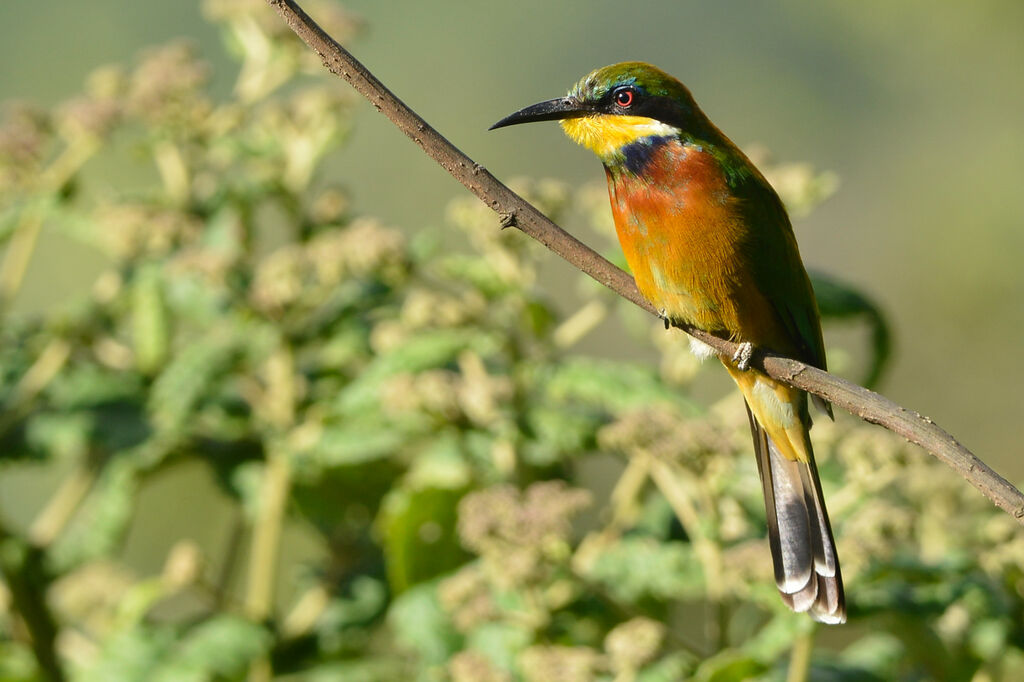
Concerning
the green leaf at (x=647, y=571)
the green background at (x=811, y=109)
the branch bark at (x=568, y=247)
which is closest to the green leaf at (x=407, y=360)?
the green leaf at (x=647, y=571)

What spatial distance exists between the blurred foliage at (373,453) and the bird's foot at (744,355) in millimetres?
140

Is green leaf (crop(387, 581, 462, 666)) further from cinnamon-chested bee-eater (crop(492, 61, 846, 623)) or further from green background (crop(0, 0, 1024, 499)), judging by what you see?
green background (crop(0, 0, 1024, 499))

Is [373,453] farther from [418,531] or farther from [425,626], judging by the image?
[425,626]

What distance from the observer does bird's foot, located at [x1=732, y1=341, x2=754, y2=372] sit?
78.4 inches

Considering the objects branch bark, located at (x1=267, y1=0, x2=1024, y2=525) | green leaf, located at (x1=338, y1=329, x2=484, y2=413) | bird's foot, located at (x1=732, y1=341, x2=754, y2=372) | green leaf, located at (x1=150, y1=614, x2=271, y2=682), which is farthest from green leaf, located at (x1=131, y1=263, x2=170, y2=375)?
branch bark, located at (x1=267, y1=0, x2=1024, y2=525)

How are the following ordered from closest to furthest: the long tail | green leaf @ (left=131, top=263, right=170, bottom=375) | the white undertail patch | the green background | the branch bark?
the branch bark
the long tail
the white undertail patch
green leaf @ (left=131, top=263, right=170, bottom=375)
the green background

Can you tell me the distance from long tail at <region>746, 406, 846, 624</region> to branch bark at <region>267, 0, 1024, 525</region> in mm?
455

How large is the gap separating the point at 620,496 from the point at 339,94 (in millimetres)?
999

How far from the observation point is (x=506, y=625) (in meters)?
Result: 2.14

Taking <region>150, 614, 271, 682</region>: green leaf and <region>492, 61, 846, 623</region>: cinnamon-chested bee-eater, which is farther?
<region>150, 614, 271, 682</region>: green leaf

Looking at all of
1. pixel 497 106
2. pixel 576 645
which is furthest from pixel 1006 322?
pixel 576 645

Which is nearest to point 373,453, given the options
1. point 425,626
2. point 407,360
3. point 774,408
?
point 407,360

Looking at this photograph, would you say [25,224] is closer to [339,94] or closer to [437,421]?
[339,94]

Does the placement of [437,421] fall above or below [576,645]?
above
